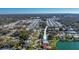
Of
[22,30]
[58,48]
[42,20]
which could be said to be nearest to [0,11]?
[22,30]
